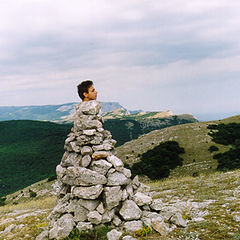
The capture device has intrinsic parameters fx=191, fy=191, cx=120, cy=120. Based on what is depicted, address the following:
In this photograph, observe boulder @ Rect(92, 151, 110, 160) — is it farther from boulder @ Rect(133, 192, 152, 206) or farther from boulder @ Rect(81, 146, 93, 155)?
boulder @ Rect(133, 192, 152, 206)

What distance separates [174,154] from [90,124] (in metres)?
38.2

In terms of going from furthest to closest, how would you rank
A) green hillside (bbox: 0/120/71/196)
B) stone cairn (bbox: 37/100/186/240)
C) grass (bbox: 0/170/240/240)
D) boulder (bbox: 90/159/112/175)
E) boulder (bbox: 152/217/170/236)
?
green hillside (bbox: 0/120/71/196) < boulder (bbox: 90/159/112/175) < stone cairn (bbox: 37/100/186/240) < boulder (bbox: 152/217/170/236) < grass (bbox: 0/170/240/240)

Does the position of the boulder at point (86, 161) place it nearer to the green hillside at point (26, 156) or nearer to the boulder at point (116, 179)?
the boulder at point (116, 179)

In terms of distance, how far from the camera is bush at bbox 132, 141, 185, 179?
42125mm

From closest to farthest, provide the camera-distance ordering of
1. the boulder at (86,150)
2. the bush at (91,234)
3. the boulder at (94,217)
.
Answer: the bush at (91,234), the boulder at (94,217), the boulder at (86,150)

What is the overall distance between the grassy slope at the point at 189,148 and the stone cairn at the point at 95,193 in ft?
99.9

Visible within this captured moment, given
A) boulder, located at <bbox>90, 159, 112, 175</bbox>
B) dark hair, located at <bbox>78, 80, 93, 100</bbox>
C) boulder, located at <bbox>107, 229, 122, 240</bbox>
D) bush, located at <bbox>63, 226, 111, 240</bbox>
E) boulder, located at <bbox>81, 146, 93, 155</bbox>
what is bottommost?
bush, located at <bbox>63, 226, 111, 240</bbox>

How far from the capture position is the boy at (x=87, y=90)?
1532cm

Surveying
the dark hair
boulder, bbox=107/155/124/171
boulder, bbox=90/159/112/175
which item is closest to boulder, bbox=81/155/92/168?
boulder, bbox=90/159/112/175

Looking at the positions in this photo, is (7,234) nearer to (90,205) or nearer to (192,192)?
(90,205)

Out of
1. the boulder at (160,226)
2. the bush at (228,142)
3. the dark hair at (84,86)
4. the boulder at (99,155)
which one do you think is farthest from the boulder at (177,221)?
the bush at (228,142)

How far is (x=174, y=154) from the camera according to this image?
48125 millimetres

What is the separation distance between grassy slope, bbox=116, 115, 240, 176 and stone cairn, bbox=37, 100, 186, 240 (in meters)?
30.5

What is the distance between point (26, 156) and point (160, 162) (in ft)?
357
